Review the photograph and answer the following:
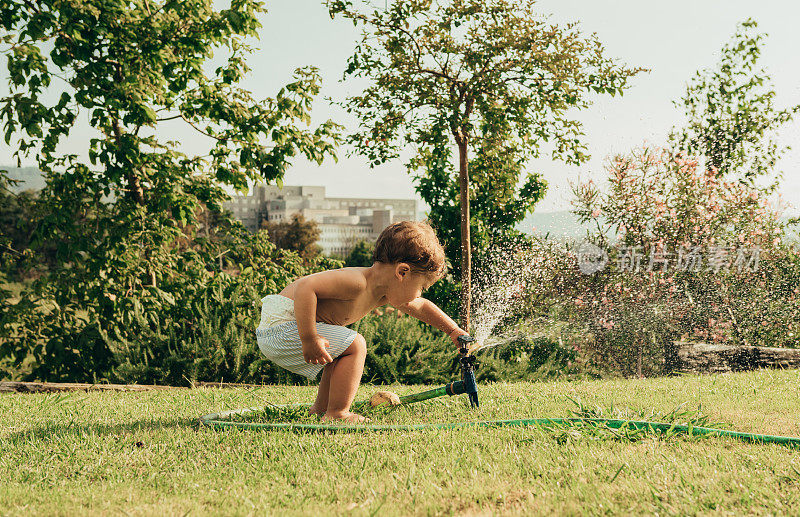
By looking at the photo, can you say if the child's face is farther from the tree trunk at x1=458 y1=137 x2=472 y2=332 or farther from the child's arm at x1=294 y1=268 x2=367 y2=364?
the tree trunk at x1=458 y1=137 x2=472 y2=332

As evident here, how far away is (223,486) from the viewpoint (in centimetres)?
202

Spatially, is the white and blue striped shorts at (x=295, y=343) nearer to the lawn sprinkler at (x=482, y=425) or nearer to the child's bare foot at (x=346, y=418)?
the child's bare foot at (x=346, y=418)

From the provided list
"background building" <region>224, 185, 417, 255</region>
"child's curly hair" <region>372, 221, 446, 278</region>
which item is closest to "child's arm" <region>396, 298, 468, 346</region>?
"child's curly hair" <region>372, 221, 446, 278</region>

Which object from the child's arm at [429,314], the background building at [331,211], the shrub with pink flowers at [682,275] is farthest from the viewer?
the background building at [331,211]

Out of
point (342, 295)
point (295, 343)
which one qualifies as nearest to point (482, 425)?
point (342, 295)

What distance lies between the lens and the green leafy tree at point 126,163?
488cm

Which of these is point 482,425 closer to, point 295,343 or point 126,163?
point 295,343

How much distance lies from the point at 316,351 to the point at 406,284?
19.9 inches

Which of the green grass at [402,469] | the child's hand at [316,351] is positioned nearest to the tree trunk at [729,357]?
the green grass at [402,469]

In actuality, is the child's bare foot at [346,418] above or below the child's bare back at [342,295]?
below

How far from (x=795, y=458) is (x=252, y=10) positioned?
4.71 meters

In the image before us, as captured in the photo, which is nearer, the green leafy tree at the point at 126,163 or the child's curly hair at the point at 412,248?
the child's curly hair at the point at 412,248

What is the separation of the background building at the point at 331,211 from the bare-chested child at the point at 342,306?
37396 mm

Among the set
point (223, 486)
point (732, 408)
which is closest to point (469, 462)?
point (223, 486)
